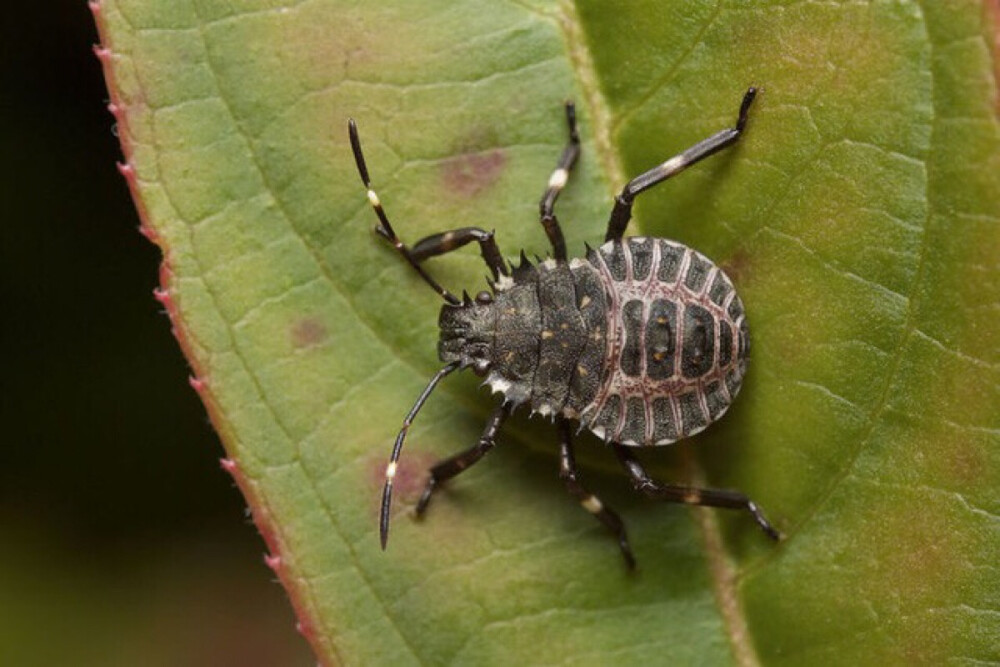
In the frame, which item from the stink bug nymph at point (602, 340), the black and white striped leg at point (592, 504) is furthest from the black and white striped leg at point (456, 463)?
the black and white striped leg at point (592, 504)

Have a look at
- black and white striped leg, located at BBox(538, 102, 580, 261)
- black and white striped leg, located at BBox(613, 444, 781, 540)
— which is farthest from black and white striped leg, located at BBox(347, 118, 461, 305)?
black and white striped leg, located at BBox(613, 444, 781, 540)

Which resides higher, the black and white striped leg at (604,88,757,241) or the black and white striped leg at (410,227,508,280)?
the black and white striped leg at (604,88,757,241)

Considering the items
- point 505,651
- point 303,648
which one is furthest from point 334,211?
point 303,648

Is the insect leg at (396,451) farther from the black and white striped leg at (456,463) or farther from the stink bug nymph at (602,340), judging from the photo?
the black and white striped leg at (456,463)

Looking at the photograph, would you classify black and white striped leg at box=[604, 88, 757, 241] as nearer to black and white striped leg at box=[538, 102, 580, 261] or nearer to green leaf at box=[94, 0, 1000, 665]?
green leaf at box=[94, 0, 1000, 665]

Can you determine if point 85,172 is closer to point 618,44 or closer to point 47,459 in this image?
point 47,459

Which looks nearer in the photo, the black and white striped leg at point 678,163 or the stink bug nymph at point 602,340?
the black and white striped leg at point 678,163
